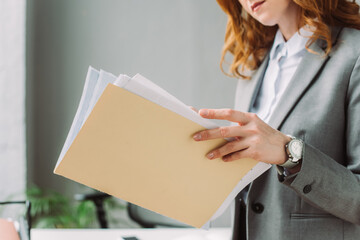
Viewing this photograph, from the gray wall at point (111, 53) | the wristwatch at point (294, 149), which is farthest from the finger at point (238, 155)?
the gray wall at point (111, 53)

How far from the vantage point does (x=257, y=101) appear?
1390 millimetres

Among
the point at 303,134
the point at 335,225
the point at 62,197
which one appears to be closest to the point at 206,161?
the point at 303,134

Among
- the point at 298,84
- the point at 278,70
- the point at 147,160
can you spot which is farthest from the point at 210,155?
the point at 278,70

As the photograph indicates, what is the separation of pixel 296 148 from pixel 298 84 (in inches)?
10.8

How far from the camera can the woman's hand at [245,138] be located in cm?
84

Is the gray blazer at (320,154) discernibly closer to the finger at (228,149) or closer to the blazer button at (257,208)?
the blazer button at (257,208)

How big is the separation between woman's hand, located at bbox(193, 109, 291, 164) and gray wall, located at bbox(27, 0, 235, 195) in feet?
9.07

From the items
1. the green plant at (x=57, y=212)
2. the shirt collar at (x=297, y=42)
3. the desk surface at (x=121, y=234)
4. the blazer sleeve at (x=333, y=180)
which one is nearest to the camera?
the blazer sleeve at (x=333, y=180)

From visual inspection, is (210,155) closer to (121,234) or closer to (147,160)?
(147,160)

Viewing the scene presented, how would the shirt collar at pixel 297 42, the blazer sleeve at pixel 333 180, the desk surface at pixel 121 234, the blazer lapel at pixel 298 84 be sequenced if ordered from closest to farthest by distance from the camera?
the blazer sleeve at pixel 333 180 → the blazer lapel at pixel 298 84 → the shirt collar at pixel 297 42 → the desk surface at pixel 121 234

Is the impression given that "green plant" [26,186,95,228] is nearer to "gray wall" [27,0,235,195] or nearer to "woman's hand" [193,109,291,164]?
"gray wall" [27,0,235,195]

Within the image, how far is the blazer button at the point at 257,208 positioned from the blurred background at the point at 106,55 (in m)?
2.54

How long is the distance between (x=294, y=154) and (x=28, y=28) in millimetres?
3102

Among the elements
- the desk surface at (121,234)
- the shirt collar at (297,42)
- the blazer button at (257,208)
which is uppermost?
the shirt collar at (297,42)
